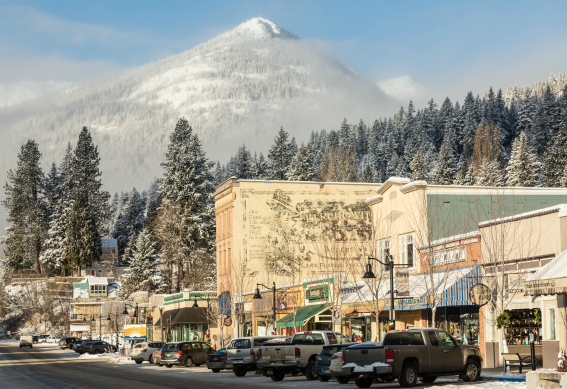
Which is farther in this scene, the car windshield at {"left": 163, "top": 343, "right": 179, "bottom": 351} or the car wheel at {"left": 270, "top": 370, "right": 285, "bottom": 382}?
the car windshield at {"left": 163, "top": 343, "right": 179, "bottom": 351}

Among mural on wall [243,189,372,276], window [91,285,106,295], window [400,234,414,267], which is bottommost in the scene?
window [91,285,106,295]

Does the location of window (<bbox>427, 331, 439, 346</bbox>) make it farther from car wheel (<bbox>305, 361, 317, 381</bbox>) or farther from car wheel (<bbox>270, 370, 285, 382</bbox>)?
car wheel (<bbox>270, 370, 285, 382</bbox>)

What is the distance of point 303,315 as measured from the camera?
46.4m

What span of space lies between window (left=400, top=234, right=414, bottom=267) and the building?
1832cm

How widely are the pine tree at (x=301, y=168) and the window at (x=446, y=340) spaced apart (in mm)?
83127

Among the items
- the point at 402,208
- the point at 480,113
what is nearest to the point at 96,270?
the point at 480,113

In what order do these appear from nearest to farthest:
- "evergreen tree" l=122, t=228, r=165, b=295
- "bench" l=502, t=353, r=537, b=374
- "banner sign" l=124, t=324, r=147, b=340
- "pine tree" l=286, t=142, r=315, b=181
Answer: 1. "bench" l=502, t=353, r=537, b=374
2. "banner sign" l=124, t=324, r=147, b=340
3. "pine tree" l=286, t=142, r=315, b=181
4. "evergreen tree" l=122, t=228, r=165, b=295

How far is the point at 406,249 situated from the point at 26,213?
123 metres

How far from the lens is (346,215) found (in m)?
64.5

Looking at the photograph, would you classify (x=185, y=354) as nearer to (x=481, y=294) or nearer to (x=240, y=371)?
(x=240, y=371)

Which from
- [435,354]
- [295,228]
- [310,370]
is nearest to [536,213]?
[435,354]

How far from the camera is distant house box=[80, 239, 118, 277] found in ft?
500

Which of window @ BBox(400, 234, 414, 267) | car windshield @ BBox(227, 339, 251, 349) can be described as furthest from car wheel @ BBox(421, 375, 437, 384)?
window @ BBox(400, 234, 414, 267)

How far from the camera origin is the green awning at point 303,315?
4531 cm
